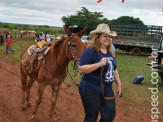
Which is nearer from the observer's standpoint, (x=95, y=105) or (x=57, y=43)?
(x=95, y=105)

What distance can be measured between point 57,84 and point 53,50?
77cm

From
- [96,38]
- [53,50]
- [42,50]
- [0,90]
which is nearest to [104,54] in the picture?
[96,38]

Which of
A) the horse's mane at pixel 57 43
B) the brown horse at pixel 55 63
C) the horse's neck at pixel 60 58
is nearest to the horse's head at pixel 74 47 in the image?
the brown horse at pixel 55 63

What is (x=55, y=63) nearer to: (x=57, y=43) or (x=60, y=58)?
(x=60, y=58)

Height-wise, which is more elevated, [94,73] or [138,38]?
[94,73]

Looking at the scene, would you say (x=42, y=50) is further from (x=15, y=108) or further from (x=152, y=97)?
(x=152, y=97)

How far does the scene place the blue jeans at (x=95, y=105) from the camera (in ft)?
13.4

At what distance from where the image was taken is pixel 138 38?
88.5 ft

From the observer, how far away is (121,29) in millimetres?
28125

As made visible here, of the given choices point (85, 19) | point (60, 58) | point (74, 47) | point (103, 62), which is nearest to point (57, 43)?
point (60, 58)

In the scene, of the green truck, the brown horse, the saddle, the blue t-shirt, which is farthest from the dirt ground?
the green truck

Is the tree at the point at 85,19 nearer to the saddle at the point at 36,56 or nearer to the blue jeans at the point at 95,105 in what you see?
the saddle at the point at 36,56

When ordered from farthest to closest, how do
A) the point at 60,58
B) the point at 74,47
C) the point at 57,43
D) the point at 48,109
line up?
the point at 48,109
the point at 57,43
the point at 60,58
the point at 74,47

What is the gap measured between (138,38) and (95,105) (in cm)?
2363
